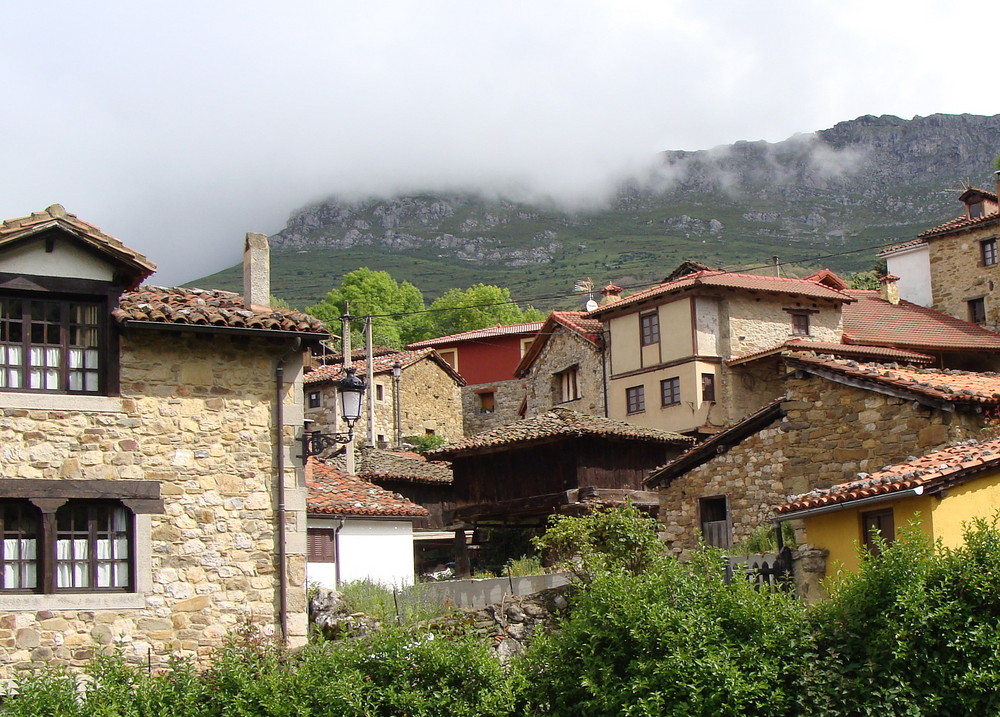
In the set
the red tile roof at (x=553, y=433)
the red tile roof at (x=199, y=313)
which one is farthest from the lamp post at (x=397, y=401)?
the red tile roof at (x=199, y=313)

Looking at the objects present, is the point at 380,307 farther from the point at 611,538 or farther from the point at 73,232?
the point at 73,232

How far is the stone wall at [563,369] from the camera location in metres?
44.8

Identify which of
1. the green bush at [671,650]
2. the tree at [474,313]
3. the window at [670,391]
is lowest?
the green bush at [671,650]

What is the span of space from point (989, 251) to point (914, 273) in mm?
4005

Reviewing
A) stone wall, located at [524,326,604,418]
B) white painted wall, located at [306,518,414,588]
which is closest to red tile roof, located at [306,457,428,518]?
white painted wall, located at [306,518,414,588]

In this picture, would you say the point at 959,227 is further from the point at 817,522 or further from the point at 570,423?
the point at 817,522

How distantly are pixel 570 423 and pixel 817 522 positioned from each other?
12.8 metres

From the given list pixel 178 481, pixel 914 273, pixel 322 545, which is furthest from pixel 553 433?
pixel 914 273

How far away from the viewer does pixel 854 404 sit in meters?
21.5

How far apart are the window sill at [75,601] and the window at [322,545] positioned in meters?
9.75

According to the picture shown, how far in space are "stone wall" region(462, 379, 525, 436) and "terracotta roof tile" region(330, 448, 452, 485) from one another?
837 inches

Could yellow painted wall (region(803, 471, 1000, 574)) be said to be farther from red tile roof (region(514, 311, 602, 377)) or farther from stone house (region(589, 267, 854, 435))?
red tile roof (region(514, 311, 602, 377))

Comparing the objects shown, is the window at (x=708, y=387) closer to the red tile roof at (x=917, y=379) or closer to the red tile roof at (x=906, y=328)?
the red tile roof at (x=906, y=328)

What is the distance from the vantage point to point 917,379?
21203 millimetres
